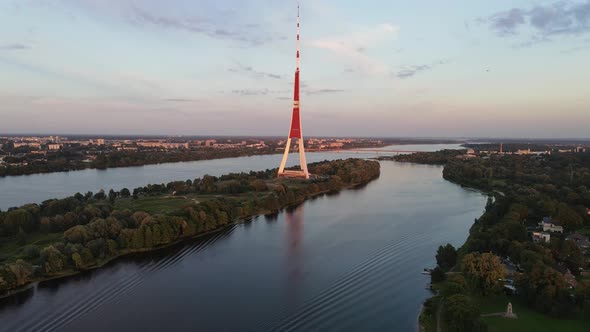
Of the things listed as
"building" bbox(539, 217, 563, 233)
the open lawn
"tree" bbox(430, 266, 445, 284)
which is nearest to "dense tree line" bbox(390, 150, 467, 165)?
"building" bbox(539, 217, 563, 233)

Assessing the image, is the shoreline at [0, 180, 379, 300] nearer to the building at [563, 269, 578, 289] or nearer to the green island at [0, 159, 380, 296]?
the green island at [0, 159, 380, 296]

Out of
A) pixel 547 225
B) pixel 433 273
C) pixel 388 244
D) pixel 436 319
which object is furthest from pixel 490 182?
pixel 436 319

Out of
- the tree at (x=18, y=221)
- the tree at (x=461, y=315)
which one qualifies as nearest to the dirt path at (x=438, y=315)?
the tree at (x=461, y=315)

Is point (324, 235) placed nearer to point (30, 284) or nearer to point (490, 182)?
point (30, 284)

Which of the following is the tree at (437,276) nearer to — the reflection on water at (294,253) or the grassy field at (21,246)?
the reflection on water at (294,253)

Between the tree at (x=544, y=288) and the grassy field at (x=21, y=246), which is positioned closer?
the tree at (x=544, y=288)
